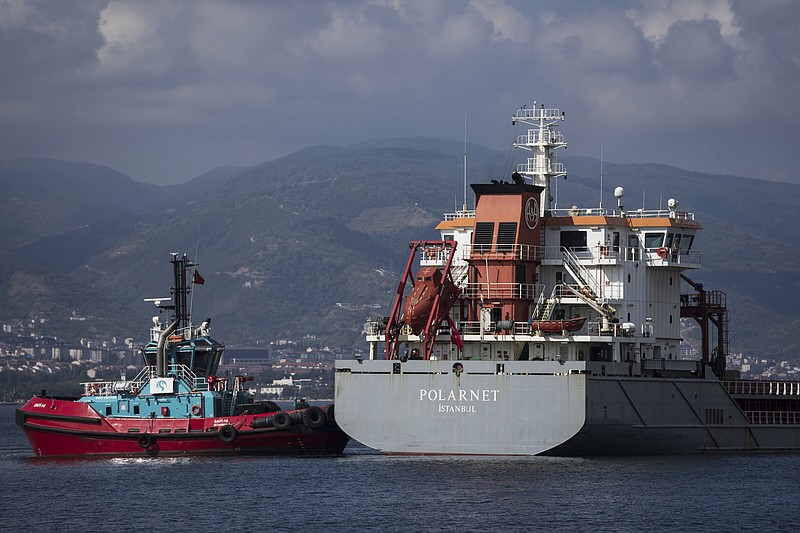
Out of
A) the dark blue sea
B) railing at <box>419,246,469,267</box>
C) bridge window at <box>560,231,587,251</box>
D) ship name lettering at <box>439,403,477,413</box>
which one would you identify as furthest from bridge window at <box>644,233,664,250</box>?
ship name lettering at <box>439,403,477,413</box>

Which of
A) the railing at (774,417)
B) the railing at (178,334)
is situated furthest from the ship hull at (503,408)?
the railing at (178,334)

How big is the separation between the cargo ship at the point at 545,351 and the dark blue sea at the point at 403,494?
1.01 m

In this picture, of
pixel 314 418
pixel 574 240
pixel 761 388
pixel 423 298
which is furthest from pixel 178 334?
pixel 761 388

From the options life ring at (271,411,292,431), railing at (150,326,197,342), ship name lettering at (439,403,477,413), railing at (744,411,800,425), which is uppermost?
railing at (150,326,197,342)

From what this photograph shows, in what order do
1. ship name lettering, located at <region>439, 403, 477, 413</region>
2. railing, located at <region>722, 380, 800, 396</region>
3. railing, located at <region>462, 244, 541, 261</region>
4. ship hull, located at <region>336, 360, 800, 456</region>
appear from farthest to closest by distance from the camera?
1. railing, located at <region>722, 380, 800, 396</region>
2. railing, located at <region>462, 244, 541, 261</region>
3. ship name lettering, located at <region>439, 403, 477, 413</region>
4. ship hull, located at <region>336, 360, 800, 456</region>

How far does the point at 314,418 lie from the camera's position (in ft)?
174

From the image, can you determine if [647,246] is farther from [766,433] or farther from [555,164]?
[766,433]

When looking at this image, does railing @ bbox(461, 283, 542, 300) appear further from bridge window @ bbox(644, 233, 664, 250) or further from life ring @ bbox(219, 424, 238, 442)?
life ring @ bbox(219, 424, 238, 442)

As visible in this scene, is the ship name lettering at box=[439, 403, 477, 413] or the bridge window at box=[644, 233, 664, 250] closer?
the ship name lettering at box=[439, 403, 477, 413]

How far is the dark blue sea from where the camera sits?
3903 centimetres

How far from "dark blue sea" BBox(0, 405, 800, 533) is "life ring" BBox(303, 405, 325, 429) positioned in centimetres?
151

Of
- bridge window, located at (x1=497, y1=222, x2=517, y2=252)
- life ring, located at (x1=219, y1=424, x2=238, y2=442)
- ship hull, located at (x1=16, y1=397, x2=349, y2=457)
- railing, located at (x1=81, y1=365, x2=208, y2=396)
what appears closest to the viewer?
bridge window, located at (x1=497, y1=222, x2=517, y2=252)

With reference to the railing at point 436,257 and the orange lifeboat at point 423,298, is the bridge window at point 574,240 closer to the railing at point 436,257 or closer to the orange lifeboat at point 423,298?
the railing at point 436,257

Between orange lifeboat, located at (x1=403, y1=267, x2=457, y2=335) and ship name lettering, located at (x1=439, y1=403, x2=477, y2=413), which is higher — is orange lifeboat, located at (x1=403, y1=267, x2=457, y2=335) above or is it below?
above
